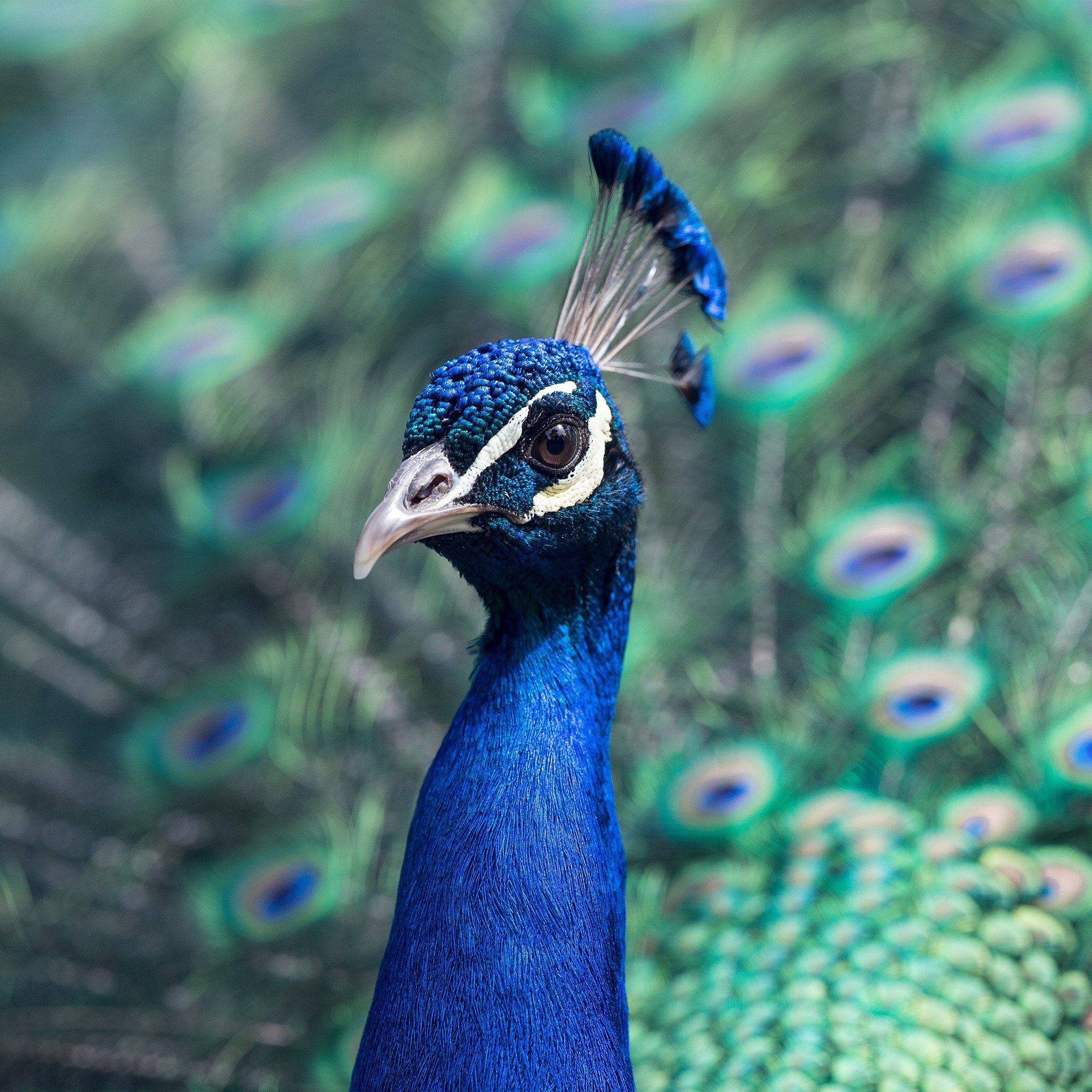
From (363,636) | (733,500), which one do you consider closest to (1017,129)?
(733,500)

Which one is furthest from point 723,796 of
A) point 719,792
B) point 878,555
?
point 878,555

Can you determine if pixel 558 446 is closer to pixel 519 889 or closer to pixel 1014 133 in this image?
pixel 519 889

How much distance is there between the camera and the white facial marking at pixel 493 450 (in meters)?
0.71

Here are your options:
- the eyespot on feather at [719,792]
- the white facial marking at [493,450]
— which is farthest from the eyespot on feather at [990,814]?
the white facial marking at [493,450]

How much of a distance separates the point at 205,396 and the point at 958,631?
36.5 inches

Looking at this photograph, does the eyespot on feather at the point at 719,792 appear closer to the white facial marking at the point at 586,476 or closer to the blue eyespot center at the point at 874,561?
the blue eyespot center at the point at 874,561

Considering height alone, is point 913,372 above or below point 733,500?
above

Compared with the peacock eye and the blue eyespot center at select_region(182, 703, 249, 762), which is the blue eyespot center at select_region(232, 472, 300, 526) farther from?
the peacock eye

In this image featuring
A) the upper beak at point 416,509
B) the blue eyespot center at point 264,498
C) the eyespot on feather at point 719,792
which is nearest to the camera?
the upper beak at point 416,509

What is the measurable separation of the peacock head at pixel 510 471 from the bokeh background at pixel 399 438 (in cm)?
52

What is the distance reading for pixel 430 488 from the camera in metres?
0.71

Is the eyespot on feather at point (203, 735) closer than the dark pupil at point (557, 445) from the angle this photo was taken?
No

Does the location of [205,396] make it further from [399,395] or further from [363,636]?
[363,636]

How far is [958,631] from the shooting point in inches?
51.9
